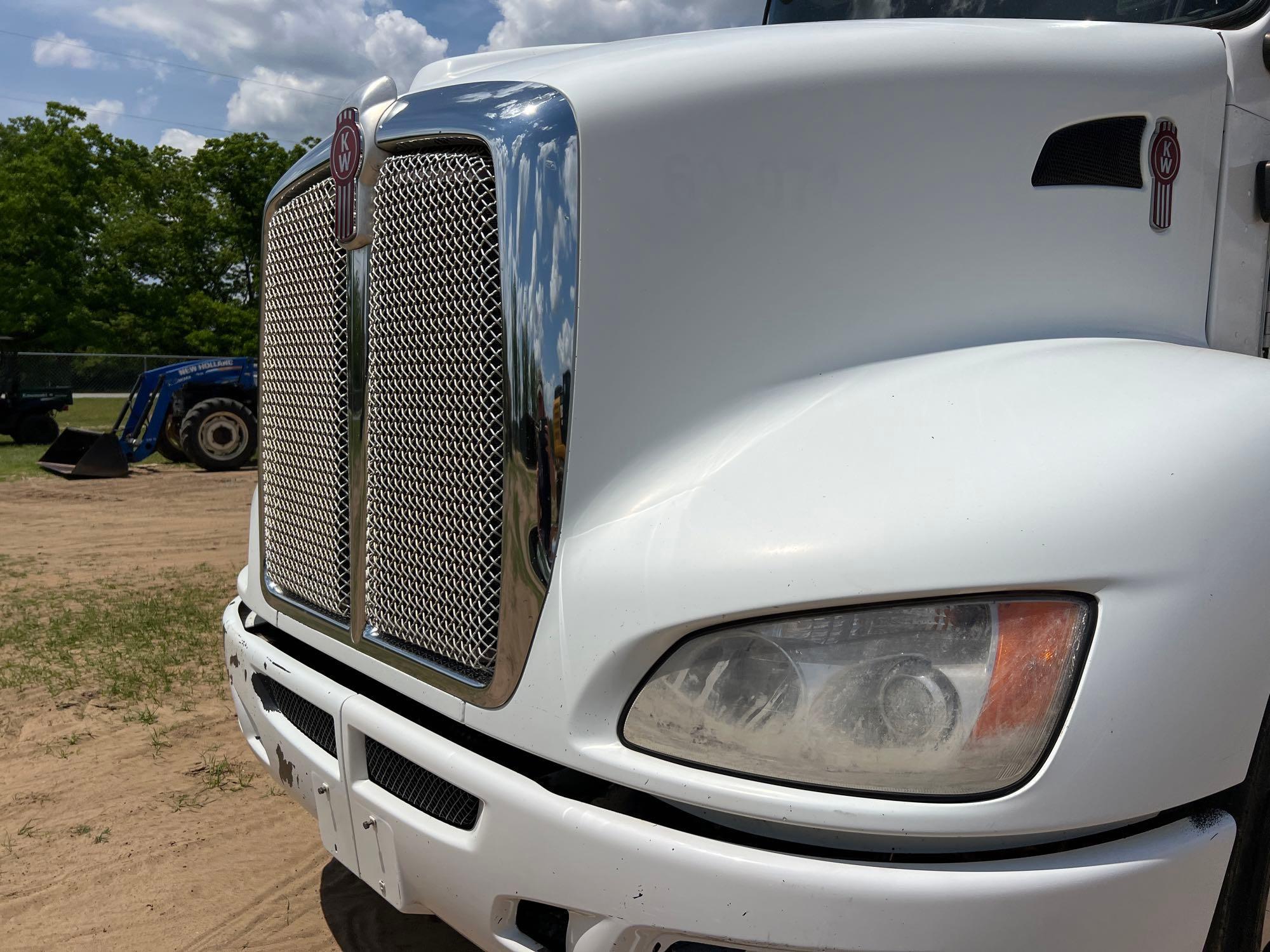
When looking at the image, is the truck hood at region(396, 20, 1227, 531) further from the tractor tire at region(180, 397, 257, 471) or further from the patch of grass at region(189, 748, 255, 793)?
the tractor tire at region(180, 397, 257, 471)

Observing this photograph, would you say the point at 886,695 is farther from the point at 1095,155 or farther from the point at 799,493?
the point at 1095,155

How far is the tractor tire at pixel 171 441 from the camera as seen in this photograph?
1562 cm

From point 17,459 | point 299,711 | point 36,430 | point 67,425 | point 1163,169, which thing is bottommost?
point 67,425

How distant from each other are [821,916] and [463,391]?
1.08 meters

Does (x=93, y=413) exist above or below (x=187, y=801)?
below

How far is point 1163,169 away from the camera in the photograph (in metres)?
2.23

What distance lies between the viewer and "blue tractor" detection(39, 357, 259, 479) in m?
15.2

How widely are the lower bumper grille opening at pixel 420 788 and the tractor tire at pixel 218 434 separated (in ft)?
47.4

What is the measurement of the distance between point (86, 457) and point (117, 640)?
959cm

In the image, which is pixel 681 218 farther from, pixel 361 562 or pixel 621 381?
pixel 361 562

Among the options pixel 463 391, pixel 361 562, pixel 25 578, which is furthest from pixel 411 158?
pixel 25 578

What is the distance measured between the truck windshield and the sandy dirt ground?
2.84 m

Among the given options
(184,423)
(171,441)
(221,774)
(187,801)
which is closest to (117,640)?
(221,774)

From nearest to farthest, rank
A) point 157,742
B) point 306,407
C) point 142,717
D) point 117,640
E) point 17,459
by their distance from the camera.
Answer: point 306,407, point 157,742, point 142,717, point 117,640, point 17,459
